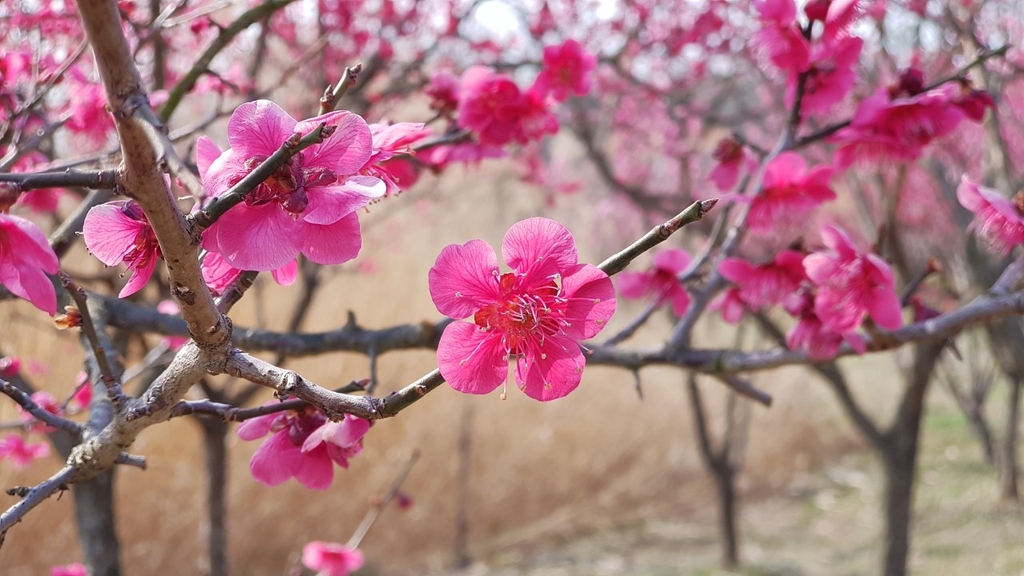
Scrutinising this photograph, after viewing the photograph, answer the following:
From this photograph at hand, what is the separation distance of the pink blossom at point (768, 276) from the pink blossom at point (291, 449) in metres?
0.71

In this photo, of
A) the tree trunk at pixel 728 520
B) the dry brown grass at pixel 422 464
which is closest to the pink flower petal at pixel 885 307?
the dry brown grass at pixel 422 464

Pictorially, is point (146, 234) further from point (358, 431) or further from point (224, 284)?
point (358, 431)

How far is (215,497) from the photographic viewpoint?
241 cm

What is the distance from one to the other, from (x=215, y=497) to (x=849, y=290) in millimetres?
2041

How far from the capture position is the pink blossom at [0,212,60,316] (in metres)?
0.58

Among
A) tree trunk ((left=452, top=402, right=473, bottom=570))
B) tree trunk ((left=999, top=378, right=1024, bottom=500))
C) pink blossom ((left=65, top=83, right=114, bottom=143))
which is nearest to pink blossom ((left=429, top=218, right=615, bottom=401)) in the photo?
pink blossom ((left=65, top=83, right=114, bottom=143))

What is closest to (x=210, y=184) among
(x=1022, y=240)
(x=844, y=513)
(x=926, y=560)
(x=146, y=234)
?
(x=146, y=234)

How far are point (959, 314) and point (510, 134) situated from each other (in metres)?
0.78

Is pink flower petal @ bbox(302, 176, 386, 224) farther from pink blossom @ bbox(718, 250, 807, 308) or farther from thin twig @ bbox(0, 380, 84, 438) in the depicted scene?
pink blossom @ bbox(718, 250, 807, 308)

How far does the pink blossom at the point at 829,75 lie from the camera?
130 cm

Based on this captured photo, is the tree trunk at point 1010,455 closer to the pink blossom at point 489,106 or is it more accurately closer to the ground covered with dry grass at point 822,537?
the ground covered with dry grass at point 822,537

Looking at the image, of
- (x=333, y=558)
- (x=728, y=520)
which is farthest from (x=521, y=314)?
(x=728, y=520)

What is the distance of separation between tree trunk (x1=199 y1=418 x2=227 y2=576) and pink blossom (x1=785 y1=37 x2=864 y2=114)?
184 cm

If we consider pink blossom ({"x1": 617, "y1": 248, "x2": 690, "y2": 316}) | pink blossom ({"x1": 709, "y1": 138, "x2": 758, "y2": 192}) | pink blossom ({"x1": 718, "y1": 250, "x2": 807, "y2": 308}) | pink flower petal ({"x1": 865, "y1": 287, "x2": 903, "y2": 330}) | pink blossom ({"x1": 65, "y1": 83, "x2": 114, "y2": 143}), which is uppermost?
pink blossom ({"x1": 65, "y1": 83, "x2": 114, "y2": 143})
